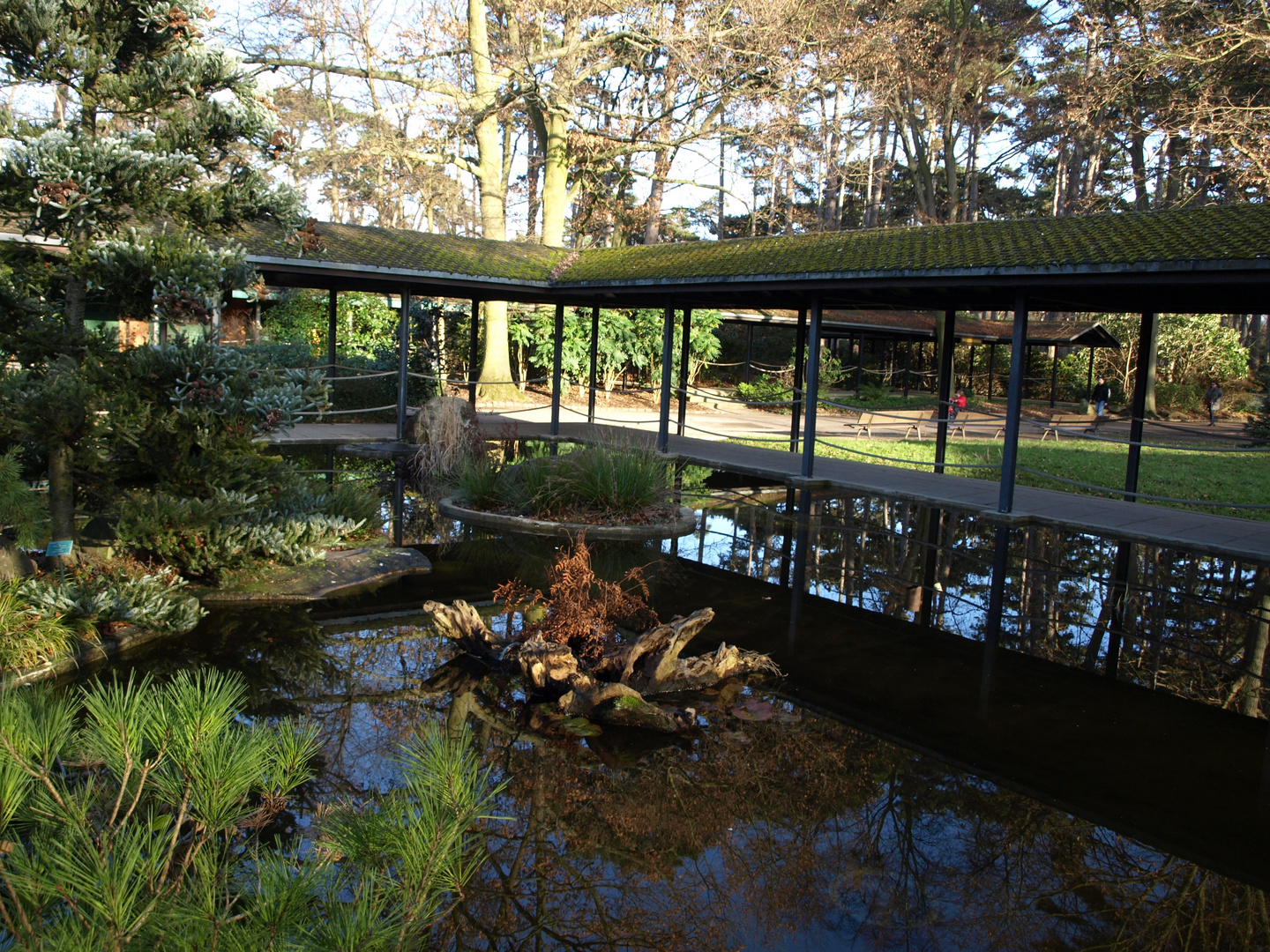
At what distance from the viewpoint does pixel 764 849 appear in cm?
387

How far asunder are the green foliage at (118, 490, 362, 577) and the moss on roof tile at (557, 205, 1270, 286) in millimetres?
7708

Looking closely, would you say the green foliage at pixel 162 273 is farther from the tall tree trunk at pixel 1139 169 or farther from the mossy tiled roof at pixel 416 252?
the tall tree trunk at pixel 1139 169

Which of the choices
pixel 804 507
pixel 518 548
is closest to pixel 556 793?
pixel 518 548

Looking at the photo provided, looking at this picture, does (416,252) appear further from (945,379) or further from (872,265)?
(945,379)

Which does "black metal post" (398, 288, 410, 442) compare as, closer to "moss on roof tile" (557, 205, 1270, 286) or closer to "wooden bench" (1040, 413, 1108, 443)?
"moss on roof tile" (557, 205, 1270, 286)

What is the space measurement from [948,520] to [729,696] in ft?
23.4

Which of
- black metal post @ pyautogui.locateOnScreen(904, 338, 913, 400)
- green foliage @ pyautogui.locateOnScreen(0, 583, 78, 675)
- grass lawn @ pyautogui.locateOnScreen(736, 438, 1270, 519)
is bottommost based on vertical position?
grass lawn @ pyautogui.locateOnScreen(736, 438, 1270, 519)

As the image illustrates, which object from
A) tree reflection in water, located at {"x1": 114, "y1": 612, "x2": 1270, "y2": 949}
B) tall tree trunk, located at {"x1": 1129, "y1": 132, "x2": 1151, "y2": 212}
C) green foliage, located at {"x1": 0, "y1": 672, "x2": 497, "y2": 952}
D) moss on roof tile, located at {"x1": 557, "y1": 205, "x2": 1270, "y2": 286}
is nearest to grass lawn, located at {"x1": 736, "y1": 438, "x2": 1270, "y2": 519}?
moss on roof tile, located at {"x1": 557, "y1": 205, "x2": 1270, "y2": 286}

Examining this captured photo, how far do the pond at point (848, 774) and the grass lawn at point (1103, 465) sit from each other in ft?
21.8

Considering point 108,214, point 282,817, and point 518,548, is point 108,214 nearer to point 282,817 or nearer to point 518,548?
point 282,817

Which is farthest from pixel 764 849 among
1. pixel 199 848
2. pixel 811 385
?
pixel 811 385

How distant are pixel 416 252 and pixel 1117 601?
41.1 feet

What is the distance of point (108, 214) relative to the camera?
5.82 m

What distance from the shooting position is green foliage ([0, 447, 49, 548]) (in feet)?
16.6
